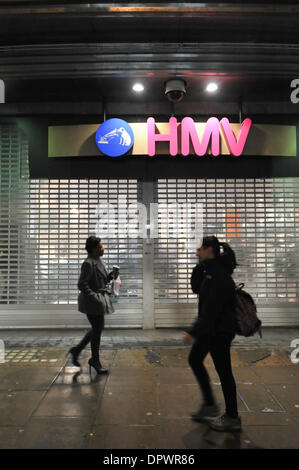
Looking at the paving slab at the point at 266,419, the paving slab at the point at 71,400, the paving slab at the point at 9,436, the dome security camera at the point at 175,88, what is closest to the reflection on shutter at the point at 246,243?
the dome security camera at the point at 175,88

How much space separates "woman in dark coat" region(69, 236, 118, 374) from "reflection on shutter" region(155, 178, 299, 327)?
295 cm

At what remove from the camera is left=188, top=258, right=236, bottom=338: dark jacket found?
3.40 metres

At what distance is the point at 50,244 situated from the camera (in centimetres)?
789

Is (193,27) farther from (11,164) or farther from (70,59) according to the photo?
(11,164)

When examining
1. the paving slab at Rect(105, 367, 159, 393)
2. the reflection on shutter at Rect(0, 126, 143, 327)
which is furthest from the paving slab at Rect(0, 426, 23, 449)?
the reflection on shutter at Rect(0, 126, 143, 327)

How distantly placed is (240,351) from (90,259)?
347 centimetres

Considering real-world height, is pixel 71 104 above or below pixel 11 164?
above

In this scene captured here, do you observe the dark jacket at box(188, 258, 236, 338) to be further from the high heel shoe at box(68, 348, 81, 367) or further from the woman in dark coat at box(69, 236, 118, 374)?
the high heel shoe at box(68, 348, 81, 367)

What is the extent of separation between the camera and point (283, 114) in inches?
311

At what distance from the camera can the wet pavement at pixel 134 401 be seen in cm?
329

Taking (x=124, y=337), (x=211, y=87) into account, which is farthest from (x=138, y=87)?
(x=124, y=337)

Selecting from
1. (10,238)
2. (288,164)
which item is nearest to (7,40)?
(10,238)

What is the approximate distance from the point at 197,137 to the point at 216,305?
197 inches

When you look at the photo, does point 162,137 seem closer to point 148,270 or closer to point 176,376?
point 148,270
